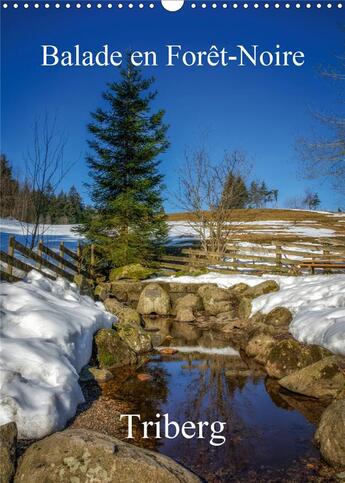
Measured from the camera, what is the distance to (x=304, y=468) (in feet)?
15.6

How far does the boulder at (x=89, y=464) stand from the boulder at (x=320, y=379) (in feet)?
11.6

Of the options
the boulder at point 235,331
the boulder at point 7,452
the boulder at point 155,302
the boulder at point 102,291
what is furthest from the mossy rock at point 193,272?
the boulder at point 7,452

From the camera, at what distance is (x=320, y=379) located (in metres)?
7.00

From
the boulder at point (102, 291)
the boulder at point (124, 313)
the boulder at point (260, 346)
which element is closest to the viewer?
the boulder at point (260, 346)

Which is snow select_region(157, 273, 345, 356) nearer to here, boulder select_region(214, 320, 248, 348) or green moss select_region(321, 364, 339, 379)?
boulder select_region(214, 320, 248, 348)

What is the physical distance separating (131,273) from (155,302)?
121 inches

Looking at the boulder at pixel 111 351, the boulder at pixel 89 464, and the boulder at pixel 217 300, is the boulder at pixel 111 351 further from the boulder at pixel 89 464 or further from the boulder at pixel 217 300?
the boulder at pixel 217 300

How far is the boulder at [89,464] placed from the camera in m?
3.74

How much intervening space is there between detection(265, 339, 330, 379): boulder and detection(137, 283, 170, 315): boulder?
683cm

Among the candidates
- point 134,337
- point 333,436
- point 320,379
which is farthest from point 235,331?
point 333,436

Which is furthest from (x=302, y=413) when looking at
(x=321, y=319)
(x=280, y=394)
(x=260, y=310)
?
(x=260, y=310)

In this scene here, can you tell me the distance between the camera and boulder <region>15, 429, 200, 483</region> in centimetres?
374

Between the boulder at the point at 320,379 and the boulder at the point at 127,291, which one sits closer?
the boulder at the point at 320,379

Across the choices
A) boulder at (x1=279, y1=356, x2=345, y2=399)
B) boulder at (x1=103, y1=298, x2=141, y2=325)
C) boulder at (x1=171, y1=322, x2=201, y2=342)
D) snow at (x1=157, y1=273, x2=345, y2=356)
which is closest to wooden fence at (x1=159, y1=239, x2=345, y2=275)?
snow at (x1=157, y1=273, x2=345, y2=356)
